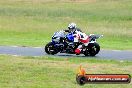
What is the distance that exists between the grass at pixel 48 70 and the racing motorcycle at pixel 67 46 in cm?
245

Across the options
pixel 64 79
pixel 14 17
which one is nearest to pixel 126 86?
pixel 64 79

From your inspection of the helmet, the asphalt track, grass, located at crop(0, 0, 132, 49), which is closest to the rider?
the helmet

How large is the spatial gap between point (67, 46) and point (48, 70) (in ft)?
22.8

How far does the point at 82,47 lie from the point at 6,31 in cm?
1640

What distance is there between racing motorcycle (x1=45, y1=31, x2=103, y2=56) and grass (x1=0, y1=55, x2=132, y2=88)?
96.4 inches

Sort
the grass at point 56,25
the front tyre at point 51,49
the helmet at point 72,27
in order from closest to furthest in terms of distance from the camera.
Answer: the front tyre at point 51,49 → the helmet at point 72,27 → the grass at point 56,25

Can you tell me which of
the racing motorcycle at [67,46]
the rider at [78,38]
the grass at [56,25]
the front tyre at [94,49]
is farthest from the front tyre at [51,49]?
the grass at [56,25]

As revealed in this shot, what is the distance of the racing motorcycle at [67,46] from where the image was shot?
23922mm

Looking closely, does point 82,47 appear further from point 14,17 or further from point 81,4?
point 81,4

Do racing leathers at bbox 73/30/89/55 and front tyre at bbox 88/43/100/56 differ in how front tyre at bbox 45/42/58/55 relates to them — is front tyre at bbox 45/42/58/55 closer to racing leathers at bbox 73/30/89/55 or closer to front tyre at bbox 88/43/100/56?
racing leathers at bbox 73/30/89/55

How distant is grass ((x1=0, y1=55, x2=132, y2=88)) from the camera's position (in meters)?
14.6

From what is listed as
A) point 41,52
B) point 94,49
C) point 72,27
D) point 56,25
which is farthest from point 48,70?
point 56,25

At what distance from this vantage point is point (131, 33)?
39844 millimetres

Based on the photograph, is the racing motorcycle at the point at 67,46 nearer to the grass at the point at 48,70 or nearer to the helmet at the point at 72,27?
the helmet at the point at 72,27
